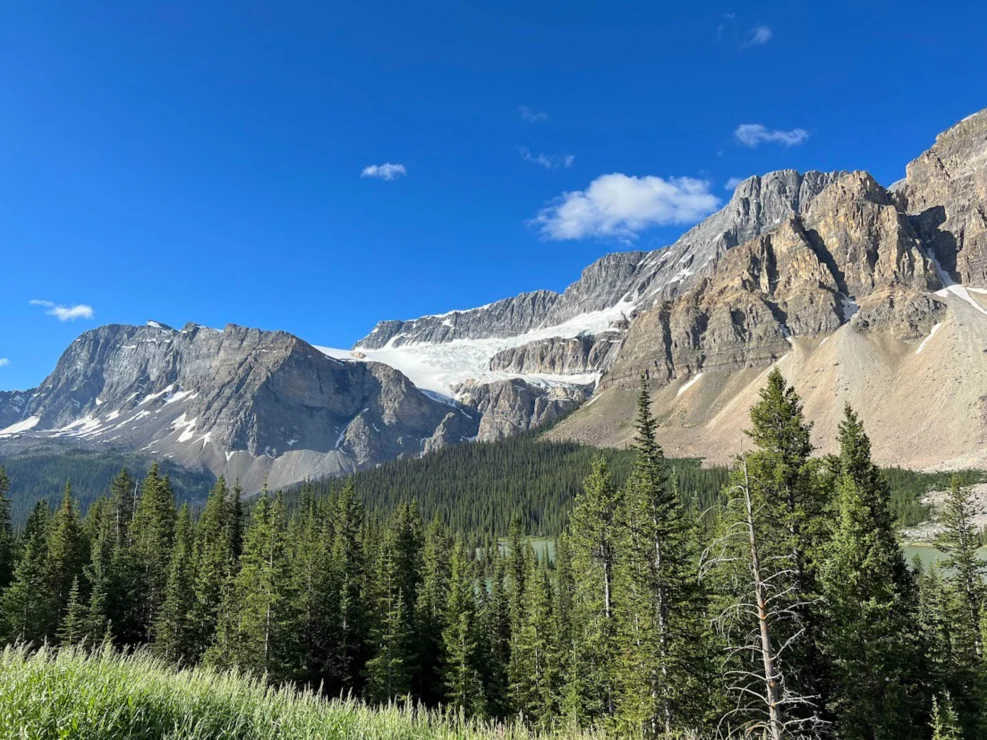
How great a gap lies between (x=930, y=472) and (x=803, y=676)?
163725 mm

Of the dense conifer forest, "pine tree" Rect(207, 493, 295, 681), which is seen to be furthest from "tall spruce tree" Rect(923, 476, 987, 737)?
"pine tree" Rect(207, 493, 295, 681)

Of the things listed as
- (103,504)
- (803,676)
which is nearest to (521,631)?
(803,676)

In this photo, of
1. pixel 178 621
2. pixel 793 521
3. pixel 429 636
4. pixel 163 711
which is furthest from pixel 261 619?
pixel 163 711

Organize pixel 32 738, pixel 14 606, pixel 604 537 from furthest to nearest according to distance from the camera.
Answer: pixel 14 606, pixel 604 537, pixel 32 738

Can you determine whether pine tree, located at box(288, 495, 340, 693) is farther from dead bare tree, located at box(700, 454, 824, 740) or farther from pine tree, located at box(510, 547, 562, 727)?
dead bare tree, located at box(700, 454, 824, 740)

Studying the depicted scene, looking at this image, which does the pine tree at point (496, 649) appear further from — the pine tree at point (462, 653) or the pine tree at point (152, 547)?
the pine tree at point (152, 547)

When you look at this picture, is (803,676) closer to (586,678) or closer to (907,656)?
(907,656)

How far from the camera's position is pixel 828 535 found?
21.1 meters

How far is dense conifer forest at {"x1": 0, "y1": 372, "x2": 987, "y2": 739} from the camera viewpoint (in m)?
20.4

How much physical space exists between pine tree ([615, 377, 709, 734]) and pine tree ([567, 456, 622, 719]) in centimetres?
235

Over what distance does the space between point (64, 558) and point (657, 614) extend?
1679 inches

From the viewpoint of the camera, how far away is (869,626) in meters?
21.8

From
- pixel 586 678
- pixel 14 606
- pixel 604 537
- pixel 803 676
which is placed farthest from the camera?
pixel 14 606

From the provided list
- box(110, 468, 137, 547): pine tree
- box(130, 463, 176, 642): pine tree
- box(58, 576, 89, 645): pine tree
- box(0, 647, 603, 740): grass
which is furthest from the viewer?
box(110, 468, 137, 547): pine tree
